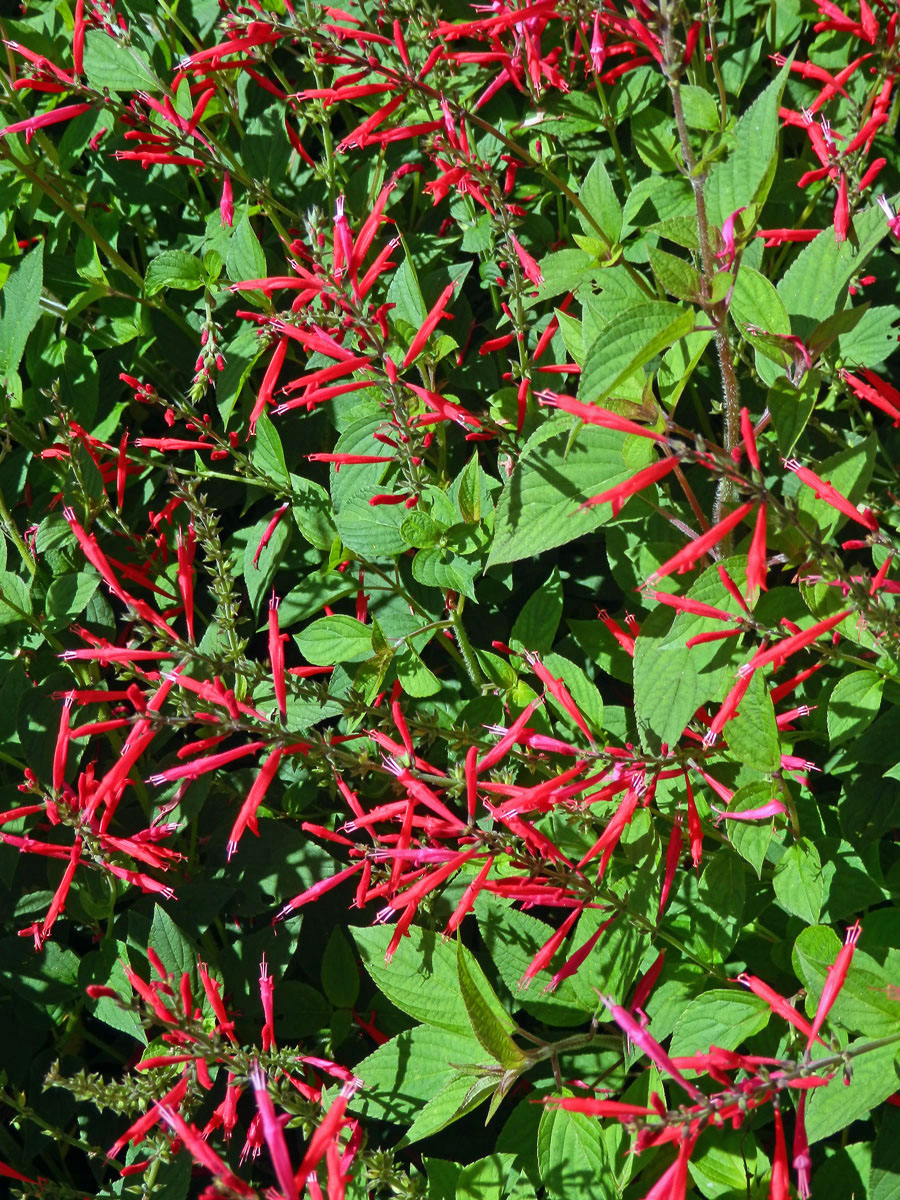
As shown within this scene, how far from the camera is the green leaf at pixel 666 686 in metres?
1.71

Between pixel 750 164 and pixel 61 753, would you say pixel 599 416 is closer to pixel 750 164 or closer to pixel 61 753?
pixel 750 164

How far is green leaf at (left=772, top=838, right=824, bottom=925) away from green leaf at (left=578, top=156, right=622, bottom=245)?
1284 mm

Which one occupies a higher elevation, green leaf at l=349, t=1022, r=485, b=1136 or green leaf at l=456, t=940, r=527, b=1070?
green leaf at l=456, t=940, r=527, b=1070

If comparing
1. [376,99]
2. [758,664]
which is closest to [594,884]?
[758,664]

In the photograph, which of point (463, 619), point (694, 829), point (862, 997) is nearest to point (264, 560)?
point (463, 619)

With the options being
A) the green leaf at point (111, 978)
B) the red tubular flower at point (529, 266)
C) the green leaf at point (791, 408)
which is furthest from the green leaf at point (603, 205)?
the green leaf at point (111, 978)

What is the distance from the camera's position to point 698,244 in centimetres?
169

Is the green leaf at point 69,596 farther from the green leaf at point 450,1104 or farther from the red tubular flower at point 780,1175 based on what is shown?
the red tubular flower at point 780,1175

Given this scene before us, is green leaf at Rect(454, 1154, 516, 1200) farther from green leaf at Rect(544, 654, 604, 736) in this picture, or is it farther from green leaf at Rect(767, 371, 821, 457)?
green leaf at Rect(767, 371, 821, 457)

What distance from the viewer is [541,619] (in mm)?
2254

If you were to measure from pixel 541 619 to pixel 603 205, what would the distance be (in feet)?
2.88

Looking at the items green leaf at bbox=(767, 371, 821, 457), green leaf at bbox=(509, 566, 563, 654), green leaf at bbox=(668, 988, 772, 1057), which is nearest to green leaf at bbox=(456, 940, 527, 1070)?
green leaf at bbox=(668, 988, 772, 1057)

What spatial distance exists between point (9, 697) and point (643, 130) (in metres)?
1.98

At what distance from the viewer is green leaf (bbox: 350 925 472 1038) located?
2.03m
